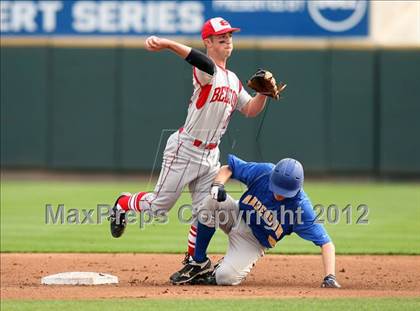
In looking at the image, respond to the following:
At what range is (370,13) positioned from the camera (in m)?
19.0

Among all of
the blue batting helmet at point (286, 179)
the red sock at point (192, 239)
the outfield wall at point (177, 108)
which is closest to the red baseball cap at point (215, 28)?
the blue batting helmet at point (286, 179)

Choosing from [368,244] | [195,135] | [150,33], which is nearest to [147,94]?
[150,33]

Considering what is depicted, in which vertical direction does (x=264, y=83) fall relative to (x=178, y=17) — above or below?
above

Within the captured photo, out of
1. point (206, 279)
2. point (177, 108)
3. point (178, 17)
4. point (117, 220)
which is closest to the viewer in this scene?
point (206, 279)

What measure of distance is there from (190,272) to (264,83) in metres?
1.56

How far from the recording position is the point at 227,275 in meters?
7.60

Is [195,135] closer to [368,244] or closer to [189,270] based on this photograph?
[189,270]

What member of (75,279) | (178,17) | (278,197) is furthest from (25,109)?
(278,197)

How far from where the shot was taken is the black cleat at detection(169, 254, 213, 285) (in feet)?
25.2

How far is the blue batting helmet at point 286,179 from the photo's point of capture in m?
7.15

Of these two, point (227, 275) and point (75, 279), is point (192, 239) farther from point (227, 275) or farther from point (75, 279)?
point (75, 279)

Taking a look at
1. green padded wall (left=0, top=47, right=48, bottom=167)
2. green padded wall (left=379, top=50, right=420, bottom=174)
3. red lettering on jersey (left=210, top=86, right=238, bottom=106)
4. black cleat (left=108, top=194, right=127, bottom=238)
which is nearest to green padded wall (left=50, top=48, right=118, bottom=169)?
green padded wall (left=0, top=47, right=48, bottom=167)

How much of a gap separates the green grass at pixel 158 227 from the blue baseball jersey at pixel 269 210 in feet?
8.88

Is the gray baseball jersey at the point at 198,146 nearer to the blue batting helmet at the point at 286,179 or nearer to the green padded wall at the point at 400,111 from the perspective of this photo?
the blue batting helmet at the point at 286,179
